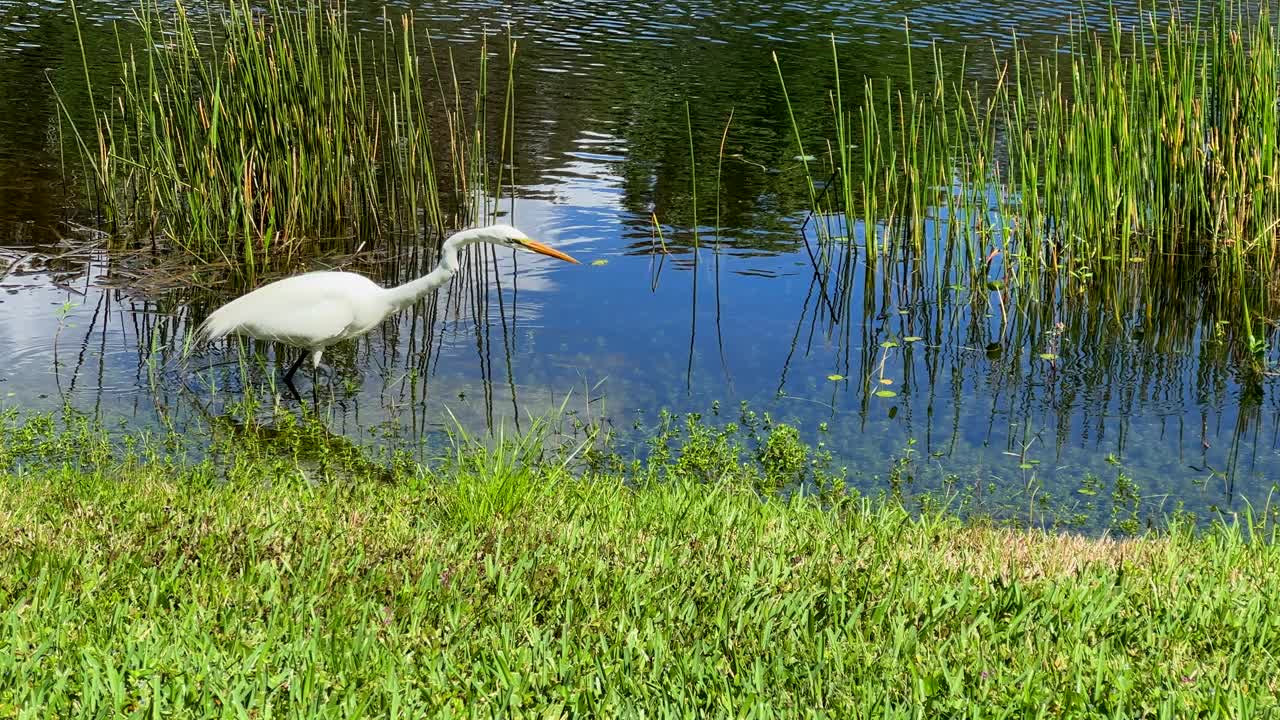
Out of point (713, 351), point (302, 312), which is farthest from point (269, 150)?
point (713, 351)

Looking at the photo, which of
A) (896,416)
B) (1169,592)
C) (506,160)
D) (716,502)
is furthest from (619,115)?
(1169,592)

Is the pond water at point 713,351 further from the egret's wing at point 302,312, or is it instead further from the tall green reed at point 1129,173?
the egret's wing at point 302,312

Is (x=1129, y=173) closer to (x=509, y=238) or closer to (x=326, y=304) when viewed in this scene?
(x=509, y=238)

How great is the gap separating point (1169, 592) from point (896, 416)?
2574mm

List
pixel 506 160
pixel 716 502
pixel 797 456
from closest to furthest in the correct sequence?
pixel 716 502
pixel 797 456
pixel 506 160

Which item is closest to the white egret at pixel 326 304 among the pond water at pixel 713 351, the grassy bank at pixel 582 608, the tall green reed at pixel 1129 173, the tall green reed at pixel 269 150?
the pond water at pixel 713 351

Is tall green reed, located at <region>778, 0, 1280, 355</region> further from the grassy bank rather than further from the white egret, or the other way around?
the grassy bank

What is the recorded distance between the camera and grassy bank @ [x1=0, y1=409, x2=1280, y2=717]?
2.40 meters

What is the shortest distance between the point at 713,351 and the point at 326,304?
2.02 metres

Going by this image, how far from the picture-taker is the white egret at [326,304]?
221 inches

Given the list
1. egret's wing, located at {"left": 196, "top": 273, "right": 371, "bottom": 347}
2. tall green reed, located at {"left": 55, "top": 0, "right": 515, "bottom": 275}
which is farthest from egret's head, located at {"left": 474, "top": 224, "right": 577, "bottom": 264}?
tall green reed, located at {"left": 55, "top": 0, "right": 515, "bottom": 275}

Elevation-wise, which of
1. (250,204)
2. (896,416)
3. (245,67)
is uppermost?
(245,67)

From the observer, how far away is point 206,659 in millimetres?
2455

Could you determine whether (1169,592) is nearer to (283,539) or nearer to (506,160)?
(283,539)
